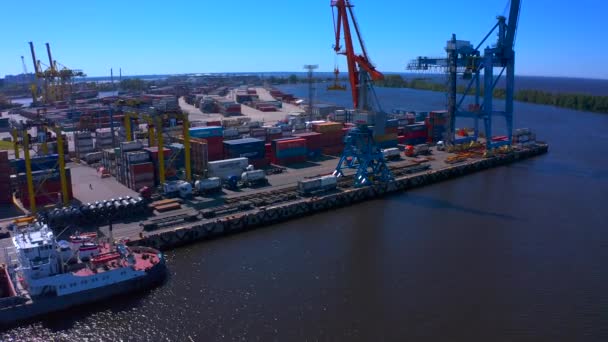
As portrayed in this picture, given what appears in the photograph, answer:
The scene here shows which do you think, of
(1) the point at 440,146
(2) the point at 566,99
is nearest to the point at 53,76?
(1) the point at 440,146

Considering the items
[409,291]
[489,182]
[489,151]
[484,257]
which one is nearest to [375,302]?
[409,291]

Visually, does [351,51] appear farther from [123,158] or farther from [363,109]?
[123,158]

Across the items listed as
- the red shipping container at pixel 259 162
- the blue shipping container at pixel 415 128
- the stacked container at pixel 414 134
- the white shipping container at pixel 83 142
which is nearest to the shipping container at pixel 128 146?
the red shipping container at pixel 259 162

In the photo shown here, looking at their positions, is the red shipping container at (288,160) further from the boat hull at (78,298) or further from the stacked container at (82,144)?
the boat hull at (78,298)

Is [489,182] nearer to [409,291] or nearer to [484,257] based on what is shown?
[484,257]

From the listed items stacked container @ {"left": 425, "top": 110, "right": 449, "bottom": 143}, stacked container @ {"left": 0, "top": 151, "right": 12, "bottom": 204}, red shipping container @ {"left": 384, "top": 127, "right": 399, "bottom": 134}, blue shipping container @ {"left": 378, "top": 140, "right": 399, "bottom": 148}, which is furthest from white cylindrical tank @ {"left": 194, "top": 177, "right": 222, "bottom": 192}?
stacked container @ {"left": 425, "top": 110, "right": 449, "bottom": 143}

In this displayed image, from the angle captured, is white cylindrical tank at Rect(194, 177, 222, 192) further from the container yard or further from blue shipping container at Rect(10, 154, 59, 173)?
blue shipping container at Rect(10, 154, 59, 173)
